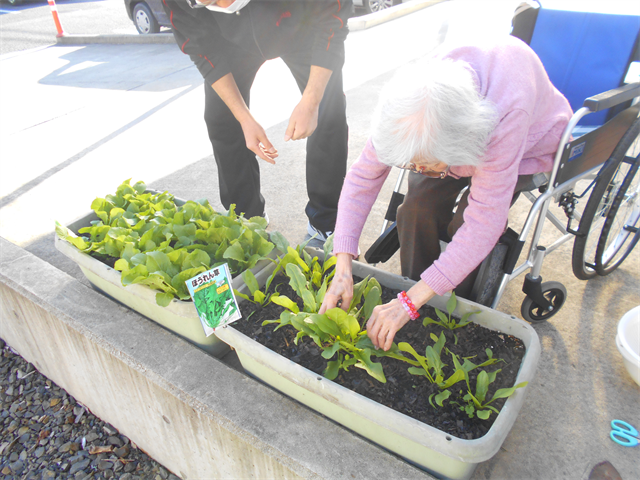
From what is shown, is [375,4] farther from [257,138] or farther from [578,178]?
[578,178]

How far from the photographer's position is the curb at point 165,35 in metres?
6.27

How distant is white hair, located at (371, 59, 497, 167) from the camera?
0.96 metres

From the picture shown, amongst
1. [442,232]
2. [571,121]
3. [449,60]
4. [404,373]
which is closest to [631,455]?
[404,373]

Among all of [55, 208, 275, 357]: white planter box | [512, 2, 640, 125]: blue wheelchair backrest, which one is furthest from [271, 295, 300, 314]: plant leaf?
[512, 2, 640, 125]: blue wheelchair backrest

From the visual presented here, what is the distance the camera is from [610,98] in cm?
131

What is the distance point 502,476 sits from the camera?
45.3 inches

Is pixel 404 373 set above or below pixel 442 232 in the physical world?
below

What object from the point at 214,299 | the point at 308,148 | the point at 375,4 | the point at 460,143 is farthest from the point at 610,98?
the point at 375,4

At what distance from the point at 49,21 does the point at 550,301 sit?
11110 millimetres

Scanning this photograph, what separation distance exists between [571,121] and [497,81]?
1.03 ft

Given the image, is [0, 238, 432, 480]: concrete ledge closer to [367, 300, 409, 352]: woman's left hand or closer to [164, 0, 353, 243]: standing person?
[367, 300, 409, 352]: woman's left hand

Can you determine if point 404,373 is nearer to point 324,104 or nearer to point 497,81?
point 497,81

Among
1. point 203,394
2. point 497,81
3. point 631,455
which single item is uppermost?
point 497,81

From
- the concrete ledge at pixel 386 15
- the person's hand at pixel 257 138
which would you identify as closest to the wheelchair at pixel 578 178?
the person's hand at pixel 257 138
